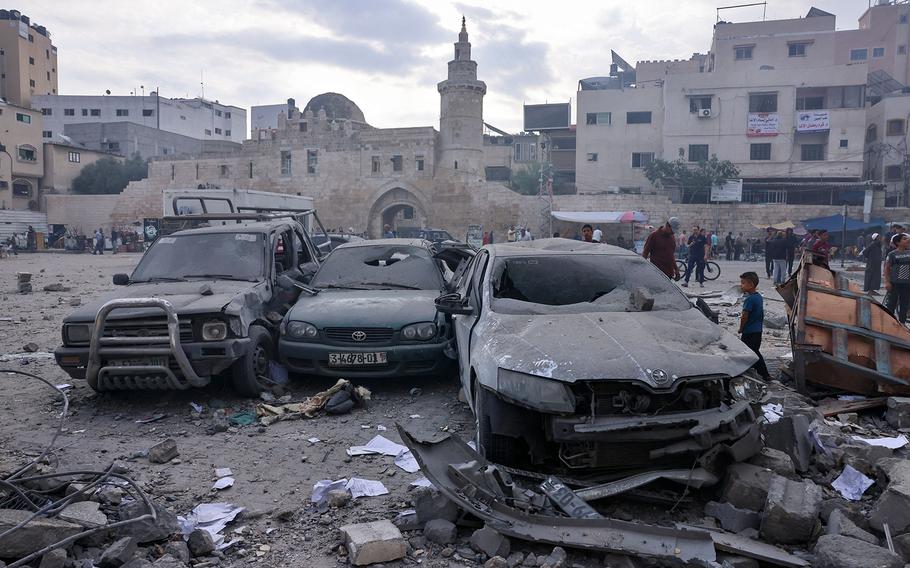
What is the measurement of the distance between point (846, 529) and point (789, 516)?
25cm

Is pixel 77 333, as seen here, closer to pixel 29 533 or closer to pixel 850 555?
pixel 29 533

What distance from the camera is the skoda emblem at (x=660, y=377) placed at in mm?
3488

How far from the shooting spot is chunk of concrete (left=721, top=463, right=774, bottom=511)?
11.4ft

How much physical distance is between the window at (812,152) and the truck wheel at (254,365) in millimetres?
40942

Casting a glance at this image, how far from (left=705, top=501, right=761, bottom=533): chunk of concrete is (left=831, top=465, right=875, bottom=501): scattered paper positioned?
84 centimetres

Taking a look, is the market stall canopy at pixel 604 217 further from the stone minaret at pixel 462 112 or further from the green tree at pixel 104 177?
the green tree at pixel 104 177

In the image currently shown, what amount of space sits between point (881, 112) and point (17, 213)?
5667 centimetres

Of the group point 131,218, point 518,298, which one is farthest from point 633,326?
point 131,218

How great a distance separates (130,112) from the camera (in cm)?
6712

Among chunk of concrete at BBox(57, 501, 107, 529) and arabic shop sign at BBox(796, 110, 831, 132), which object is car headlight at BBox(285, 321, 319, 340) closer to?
chunk of concrete at BBox(57, 501, 107, 529)

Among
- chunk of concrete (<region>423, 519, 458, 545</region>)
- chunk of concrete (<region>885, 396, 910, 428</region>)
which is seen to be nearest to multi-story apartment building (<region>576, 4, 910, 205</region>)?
chunk of concrete (<region>885, 396, 910, 428</region>)

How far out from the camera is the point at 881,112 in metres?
39.5


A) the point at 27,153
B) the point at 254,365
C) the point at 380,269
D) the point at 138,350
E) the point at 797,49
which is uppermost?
the point at 797,49

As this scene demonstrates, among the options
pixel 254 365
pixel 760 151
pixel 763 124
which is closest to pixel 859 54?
pixel 763 124
